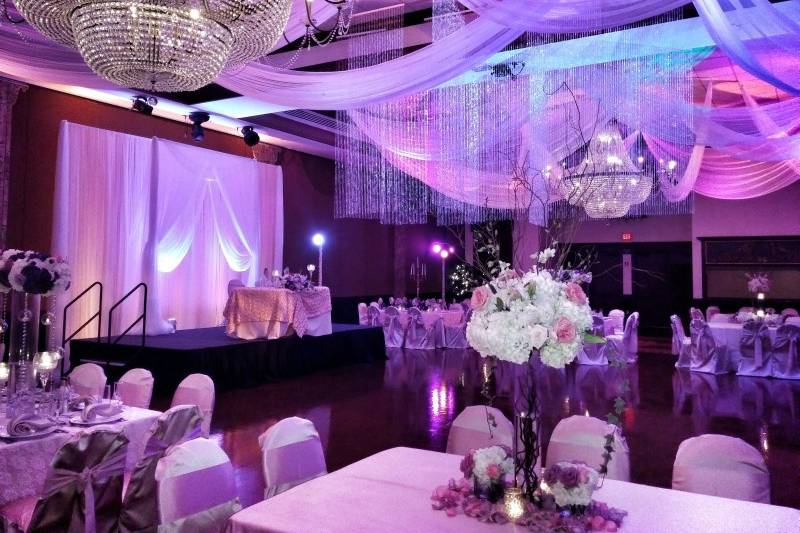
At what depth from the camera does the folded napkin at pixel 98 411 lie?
10.6ft

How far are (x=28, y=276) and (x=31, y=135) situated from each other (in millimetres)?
6369

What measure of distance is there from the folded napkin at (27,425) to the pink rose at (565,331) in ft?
8.13

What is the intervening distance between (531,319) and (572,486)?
52 cm

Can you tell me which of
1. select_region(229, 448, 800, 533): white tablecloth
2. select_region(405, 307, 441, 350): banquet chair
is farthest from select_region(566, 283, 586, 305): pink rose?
select_region(405, 307, 441, 350): banquet chair

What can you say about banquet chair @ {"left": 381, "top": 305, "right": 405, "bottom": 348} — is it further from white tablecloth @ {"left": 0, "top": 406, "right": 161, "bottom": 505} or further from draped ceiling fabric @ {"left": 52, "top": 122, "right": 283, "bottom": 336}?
white tablecloth @ {"left": 0, "top": 406, "right": 161, "bottom": 505}

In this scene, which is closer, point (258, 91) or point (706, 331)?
point (258, 91)

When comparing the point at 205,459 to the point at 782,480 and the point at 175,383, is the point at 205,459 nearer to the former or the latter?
the point at 782,480

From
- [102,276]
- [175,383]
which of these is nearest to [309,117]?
[102,276]

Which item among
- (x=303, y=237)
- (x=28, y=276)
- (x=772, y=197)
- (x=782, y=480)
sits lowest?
(x=782, y=480)

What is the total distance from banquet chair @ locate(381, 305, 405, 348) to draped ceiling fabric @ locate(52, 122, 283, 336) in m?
2.39

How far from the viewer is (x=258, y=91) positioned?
4293mm

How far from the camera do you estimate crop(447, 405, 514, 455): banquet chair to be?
291 centimetres

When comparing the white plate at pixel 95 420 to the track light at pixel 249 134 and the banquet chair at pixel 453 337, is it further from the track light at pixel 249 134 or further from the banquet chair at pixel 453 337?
the banquet chair at pixel 453 337

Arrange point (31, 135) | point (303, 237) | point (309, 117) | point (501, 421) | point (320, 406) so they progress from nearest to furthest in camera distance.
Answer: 1. point (501, 421)
2. point (320, 406)
3. point (31, 135)
4. point (309, 117)
5. point (303, 237)
